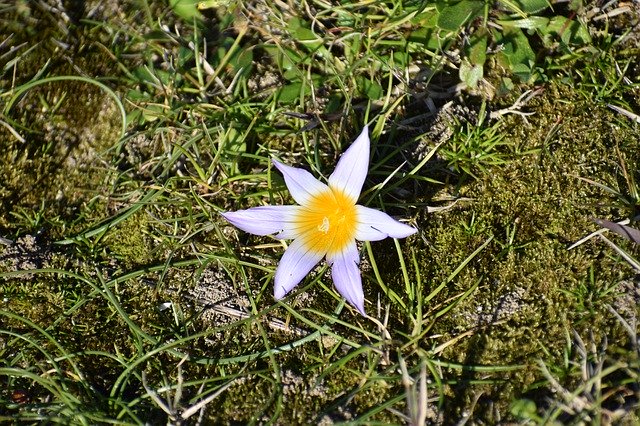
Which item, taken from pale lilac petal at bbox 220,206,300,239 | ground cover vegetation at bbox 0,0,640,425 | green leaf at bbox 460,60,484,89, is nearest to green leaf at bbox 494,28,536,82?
ground cover vegetation at bbox 0,0,640,425

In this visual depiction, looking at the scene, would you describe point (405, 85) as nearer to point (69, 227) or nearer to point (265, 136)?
point (265, 136)

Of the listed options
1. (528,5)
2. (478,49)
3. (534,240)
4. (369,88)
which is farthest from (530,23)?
(534,240)

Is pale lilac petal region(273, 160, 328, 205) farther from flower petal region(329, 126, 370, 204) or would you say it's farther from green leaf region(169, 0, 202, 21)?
green leaf region(169, 0, 202, 21)

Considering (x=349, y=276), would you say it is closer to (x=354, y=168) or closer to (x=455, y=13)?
(x=354, y=168)

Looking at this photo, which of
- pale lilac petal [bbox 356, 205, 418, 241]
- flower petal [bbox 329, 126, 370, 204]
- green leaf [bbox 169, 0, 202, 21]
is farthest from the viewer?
green leaf [bbox 169, 0, 202, 21]

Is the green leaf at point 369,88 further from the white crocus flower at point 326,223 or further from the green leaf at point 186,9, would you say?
the green leaf at point 186,9

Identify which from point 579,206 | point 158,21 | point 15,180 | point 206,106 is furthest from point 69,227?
point 579,206

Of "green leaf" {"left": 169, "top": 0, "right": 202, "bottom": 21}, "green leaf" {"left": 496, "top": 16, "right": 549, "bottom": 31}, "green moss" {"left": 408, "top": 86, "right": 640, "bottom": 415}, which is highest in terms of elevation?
"green leaf" {"left": 169, "top": 0, "right": 202, "bottom": 21}
